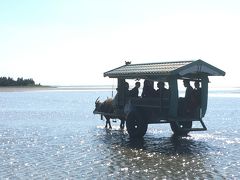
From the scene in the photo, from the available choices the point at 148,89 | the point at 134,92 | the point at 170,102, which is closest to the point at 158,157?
the point at 170,102

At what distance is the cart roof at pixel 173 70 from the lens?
18.7m

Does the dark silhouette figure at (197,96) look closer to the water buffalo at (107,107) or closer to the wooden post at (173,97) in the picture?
the wooden post at (173,97)

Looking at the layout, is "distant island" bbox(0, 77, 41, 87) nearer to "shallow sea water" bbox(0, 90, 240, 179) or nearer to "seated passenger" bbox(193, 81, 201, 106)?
"shallow sea water" bbox(0, 90, 240, 179)

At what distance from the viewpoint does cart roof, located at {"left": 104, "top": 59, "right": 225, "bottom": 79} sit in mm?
18688

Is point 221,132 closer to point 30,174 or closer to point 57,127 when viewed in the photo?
point 57,127

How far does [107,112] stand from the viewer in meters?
24.5

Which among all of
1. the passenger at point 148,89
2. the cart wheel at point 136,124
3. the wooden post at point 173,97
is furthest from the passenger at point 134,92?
the wooden post at point 173,97

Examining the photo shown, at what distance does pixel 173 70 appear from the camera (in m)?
18.5

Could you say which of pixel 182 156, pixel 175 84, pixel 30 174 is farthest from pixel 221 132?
pixel 30 174

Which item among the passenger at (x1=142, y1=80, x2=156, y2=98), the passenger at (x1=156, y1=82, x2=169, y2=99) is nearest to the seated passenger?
the passenger at (x1=156, y1=82, x2=169, y2=99)

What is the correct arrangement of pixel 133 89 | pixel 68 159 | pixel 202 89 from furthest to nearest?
1. pixel 133 89
2. pixel 202 89
3. pixel 68 159

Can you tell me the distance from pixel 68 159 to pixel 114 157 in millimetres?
1529

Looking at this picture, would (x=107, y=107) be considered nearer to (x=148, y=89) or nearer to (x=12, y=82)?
(x=148, y=89)

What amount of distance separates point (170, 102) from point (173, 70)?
58.4 inches
